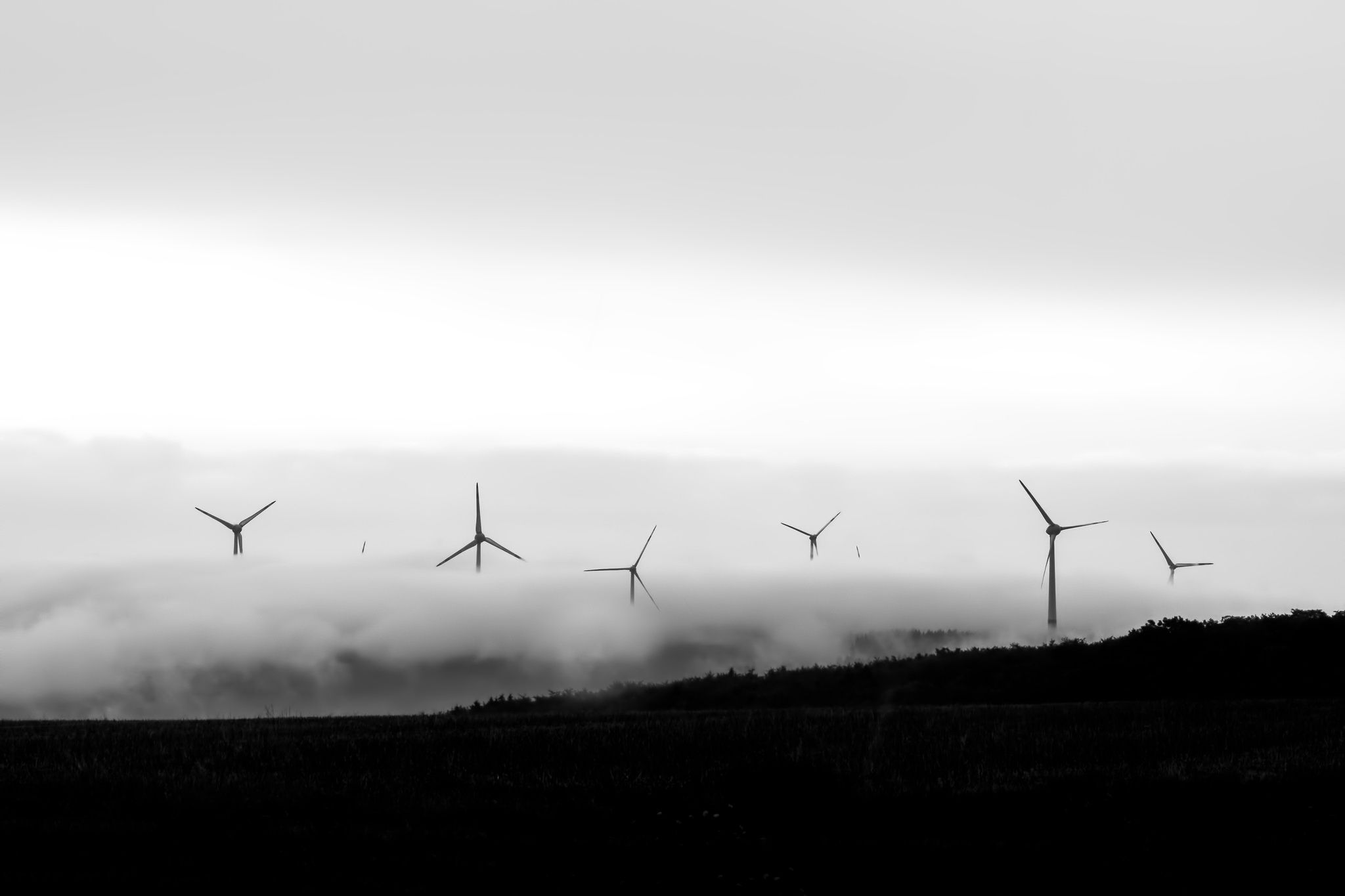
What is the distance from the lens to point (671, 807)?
29.7 m

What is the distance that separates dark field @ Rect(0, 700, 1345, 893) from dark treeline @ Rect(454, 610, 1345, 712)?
117 ft

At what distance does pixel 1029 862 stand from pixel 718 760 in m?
13.6

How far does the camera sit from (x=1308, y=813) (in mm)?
29453

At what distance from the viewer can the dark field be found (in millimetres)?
24156

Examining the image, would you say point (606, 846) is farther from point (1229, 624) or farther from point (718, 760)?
point (1229, 624)

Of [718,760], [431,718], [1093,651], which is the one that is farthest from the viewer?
[1093,651]

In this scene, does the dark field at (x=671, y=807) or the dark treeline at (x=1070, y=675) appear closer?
the dark field at (x=671, y=807)

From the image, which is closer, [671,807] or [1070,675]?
[671,807]

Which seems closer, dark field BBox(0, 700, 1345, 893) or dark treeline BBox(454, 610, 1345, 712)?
dark field BBox(0, 700, 1345, 893)

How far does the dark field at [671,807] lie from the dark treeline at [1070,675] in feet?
117

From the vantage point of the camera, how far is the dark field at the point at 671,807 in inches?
951

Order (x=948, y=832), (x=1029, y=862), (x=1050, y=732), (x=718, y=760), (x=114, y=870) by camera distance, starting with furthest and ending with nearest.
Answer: (x=1050, y=732)
(x=718, y=760)
(x=948, y=832)
(x=1029, y=862)
(x=114, y=870)

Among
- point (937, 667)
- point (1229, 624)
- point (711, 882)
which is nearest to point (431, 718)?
point (937, 667)

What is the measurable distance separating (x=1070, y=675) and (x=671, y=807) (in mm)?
60689
